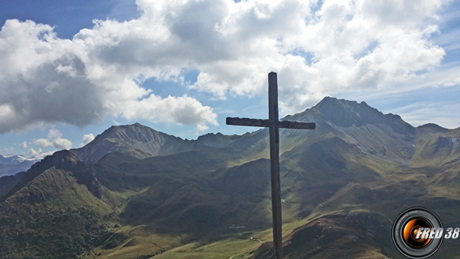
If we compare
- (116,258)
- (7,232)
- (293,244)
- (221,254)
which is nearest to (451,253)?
(293,244)

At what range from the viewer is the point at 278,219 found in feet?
47.6

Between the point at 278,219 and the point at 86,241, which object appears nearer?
the point at 278,219

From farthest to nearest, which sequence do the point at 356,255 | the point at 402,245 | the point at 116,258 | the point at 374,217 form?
the point at 116,258
the point at 374,217
the point at 356,255
the point at 402,245

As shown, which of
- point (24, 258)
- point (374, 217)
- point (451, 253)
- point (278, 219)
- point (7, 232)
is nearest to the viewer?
point (278, 219)

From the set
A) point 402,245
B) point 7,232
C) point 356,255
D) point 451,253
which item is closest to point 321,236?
point 356,255

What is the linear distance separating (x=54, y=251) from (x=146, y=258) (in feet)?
196

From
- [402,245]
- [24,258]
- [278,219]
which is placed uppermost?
[278,219]

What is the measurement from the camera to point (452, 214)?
530ft

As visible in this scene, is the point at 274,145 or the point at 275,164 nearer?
the point at 275,164

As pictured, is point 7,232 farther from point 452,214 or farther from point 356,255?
point 452,214

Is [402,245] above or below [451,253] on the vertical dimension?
above

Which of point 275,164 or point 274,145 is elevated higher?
point 274,145

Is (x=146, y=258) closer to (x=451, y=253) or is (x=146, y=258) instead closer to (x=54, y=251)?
(x=54, y=251)

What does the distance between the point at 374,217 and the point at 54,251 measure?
495ft
